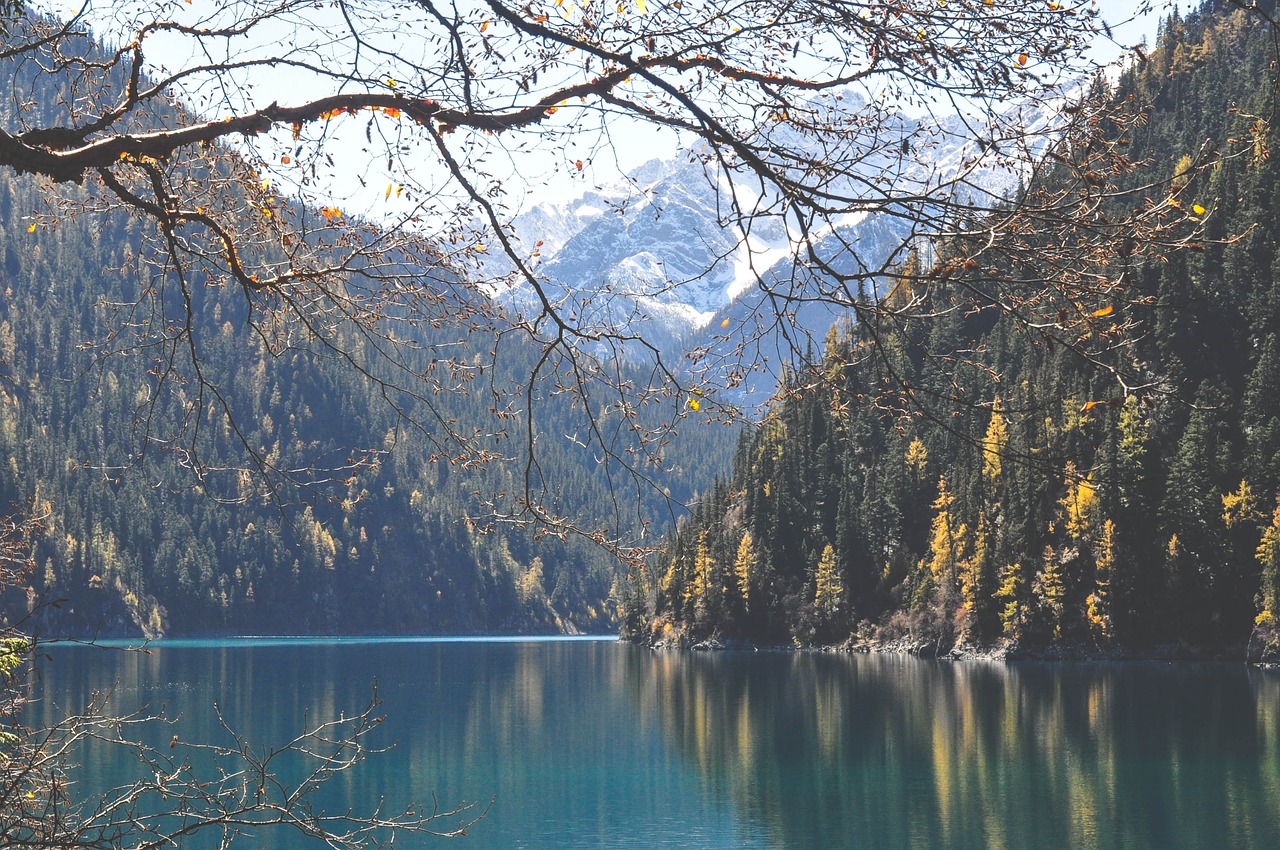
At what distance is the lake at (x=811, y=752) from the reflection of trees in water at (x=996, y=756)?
13 centimetres

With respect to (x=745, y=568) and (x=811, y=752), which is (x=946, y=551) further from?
(x=811, y=752)

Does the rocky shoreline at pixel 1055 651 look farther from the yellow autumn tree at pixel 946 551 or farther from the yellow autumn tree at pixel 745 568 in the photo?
the yellow autumn tree at pixel 745 568

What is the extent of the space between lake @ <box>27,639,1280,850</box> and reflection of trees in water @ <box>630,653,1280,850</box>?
133 millimetres

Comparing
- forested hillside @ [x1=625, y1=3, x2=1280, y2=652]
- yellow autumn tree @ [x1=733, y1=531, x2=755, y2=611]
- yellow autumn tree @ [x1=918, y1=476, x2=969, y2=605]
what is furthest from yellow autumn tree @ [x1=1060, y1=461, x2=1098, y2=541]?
yellow autumn tree @ [x1=733, y1=531, x2=755, y2=611]

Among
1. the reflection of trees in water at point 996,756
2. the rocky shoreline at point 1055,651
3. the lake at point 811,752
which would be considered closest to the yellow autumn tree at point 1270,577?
the rocky shoreline at point 1055,651

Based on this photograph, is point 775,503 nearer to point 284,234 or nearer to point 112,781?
point 112,781

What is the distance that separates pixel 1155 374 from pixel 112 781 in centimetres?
7485

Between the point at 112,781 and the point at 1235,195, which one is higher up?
the point at 1235,195

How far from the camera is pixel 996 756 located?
43594mm

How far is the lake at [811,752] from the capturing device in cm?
3353

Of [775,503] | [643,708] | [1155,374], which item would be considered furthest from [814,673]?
[775,503]

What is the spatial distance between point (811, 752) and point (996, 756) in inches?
277

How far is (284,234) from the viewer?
653cm

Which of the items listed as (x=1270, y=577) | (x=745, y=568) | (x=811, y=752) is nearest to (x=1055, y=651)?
(x=1270, y=577)
